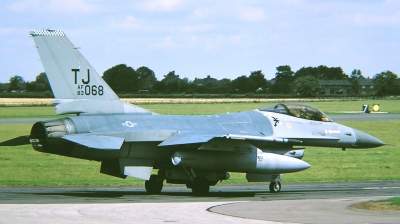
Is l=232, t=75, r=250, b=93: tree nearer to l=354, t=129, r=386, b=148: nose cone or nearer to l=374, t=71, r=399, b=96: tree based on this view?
l=374, t=71, r=399, b=96: tree

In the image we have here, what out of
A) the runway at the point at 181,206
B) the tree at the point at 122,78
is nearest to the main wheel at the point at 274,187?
the runway at the point at 181,206

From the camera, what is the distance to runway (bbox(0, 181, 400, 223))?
44.2 ft

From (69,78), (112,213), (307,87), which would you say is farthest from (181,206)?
(307,87)

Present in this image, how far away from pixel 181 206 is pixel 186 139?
4.12m

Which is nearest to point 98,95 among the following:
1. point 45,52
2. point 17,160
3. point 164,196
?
point 45,52

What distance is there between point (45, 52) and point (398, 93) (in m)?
Result: 104

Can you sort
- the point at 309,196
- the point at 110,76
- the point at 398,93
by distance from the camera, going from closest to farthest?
the point at 309,196 < the point at 110,76 < the point at 398,93

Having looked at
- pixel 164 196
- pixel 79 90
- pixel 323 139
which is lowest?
pixel 164 196

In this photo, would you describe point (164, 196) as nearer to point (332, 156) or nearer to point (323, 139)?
point (323, 139)

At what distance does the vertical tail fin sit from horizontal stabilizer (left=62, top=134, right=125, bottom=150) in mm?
1400

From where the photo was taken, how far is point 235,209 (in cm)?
1529

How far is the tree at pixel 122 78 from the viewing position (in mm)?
71250

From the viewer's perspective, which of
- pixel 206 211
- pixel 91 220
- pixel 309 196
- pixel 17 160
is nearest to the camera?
pixel 91 220

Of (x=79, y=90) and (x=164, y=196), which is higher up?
(x=79, y=90)
